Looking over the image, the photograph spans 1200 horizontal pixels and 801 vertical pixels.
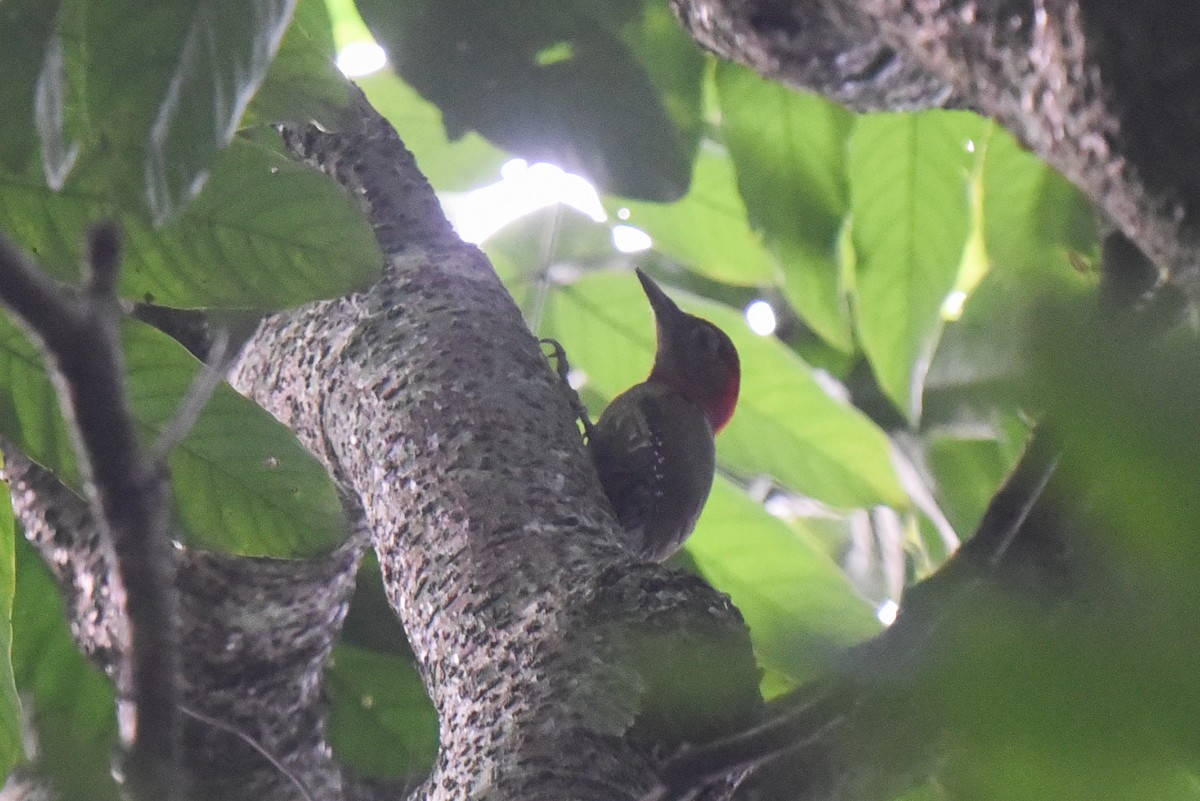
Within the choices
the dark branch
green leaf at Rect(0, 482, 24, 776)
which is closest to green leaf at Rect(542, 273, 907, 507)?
green leaf at Rect(0, 482, 24, 776)

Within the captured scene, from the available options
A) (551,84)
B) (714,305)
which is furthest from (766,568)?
(551,84)

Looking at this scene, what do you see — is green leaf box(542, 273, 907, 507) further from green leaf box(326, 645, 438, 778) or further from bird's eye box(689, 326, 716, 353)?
green leaf box(326, 645, 438, 778)

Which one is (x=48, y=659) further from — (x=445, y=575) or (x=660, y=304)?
(x=660, y=304)

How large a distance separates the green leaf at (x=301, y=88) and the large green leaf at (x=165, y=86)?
39 cm

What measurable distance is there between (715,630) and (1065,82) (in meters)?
0.49

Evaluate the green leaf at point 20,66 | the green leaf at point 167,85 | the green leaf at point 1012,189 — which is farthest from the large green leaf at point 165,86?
the green leaf at point 1012,189

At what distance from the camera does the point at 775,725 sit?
0.58 metres

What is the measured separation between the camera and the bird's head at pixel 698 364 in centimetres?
264

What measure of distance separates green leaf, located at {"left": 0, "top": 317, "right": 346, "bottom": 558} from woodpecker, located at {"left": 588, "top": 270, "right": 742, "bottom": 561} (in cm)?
106

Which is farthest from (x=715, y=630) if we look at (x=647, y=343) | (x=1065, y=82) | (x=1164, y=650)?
(x=647, y=343)

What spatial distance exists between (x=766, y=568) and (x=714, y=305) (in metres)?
0.51

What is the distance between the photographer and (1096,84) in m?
0.61

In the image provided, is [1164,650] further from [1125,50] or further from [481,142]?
[481,142]

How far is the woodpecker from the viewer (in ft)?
7.38
